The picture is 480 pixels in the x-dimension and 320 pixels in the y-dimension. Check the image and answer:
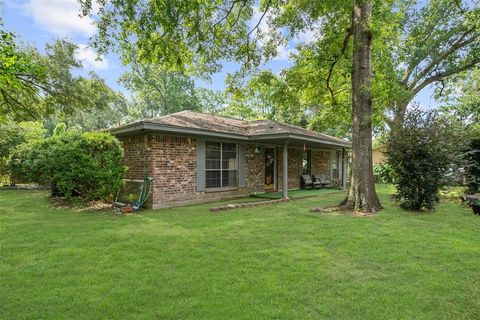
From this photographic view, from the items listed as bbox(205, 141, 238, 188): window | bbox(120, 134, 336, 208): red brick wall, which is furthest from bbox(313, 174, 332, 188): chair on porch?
bbox(120, 134, 336, 208): red brick wall

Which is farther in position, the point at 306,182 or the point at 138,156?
the point at 306,182

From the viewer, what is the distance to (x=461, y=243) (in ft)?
17.3

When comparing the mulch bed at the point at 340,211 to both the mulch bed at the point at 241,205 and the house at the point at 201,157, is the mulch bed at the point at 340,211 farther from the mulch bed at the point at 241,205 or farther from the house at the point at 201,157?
the house at the point at 201,157

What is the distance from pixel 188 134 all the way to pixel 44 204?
5330 millimetres

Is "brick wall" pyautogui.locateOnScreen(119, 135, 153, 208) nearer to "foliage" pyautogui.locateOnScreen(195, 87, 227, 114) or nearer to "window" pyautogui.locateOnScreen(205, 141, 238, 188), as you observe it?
"window" pyautogui.locateOnScreen(205, 141, 238, 188)

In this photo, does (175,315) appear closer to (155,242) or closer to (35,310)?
(35,310)

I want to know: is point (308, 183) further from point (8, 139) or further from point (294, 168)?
point (8, 139)

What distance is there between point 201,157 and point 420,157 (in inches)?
273

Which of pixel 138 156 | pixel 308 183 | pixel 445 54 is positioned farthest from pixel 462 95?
pixel 138 156

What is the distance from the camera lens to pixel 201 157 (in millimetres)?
10359

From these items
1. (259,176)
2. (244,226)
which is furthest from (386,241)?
(259,176)

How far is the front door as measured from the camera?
1350cm

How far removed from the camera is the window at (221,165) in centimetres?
1079

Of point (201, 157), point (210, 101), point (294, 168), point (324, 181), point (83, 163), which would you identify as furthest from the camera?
point (210, 101)
